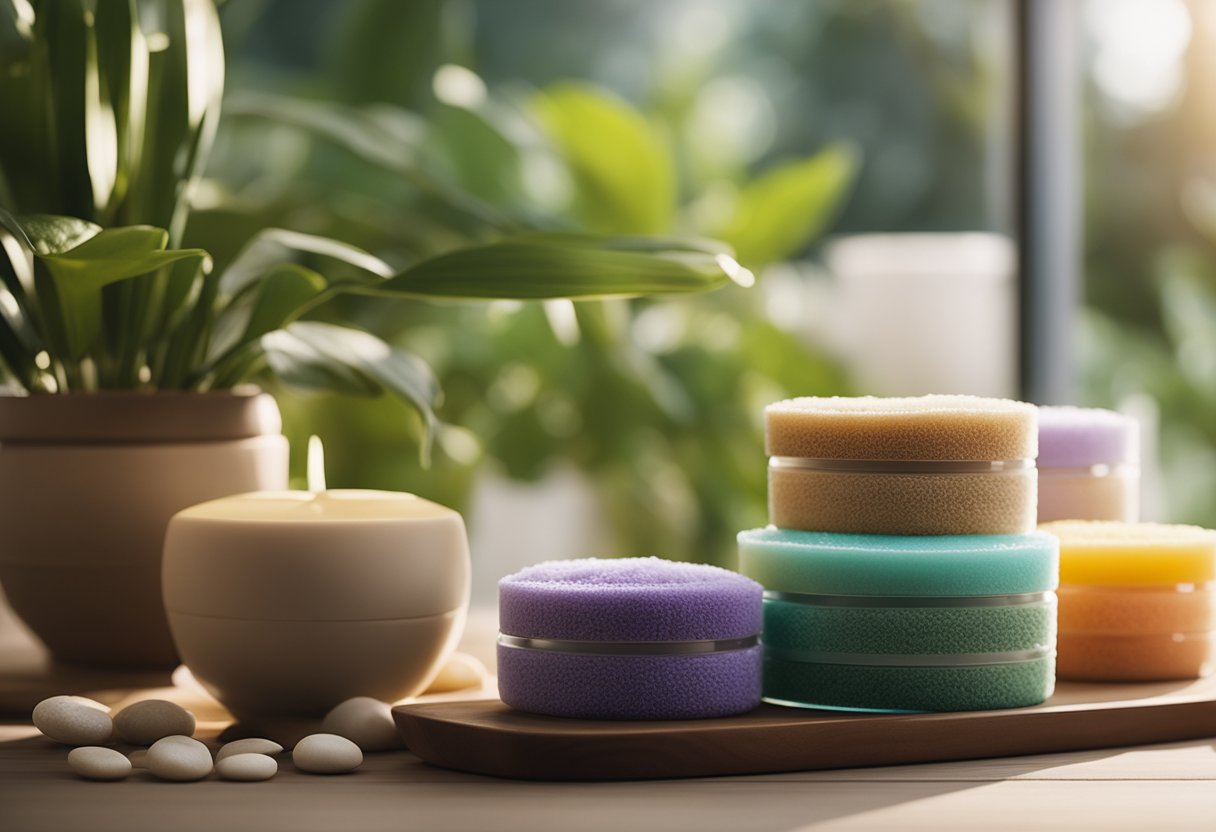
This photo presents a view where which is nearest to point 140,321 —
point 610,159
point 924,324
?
point 610,159

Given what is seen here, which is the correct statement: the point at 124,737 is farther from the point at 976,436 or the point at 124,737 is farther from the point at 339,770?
the point at 976,436

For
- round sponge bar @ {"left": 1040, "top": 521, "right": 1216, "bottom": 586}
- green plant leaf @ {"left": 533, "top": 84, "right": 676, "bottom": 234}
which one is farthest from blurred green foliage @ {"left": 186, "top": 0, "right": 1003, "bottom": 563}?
round sponge bar @ {"left": 1040, "top": 521, "right": 1216, "bottom": 586}

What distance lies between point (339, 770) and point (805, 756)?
7.2 inches

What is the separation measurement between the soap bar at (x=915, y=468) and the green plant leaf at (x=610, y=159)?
0.68m

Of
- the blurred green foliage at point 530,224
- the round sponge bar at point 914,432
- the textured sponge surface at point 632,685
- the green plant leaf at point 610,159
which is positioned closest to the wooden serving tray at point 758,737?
the textured sponge surface at point 632,685

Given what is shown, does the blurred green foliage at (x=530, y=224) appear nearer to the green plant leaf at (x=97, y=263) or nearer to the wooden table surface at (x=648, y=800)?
the green plant leaf at (x=97, y=263)

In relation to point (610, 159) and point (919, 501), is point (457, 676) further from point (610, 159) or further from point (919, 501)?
point (610, 159)

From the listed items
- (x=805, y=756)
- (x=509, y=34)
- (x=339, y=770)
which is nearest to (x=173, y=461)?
(x=339, y=770)

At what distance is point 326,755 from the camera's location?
22.9 inches

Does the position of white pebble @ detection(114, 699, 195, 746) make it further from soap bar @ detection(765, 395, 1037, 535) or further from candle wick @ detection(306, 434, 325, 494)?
soap bar @ detection(765, 395, 1037, 535)

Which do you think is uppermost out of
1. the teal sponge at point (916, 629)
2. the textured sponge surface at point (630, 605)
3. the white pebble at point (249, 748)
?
the textured sponge surface at point (630, 605)

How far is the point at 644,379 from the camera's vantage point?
1.24 metres

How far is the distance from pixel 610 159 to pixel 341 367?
0.60m

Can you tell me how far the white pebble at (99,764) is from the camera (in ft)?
1.87
